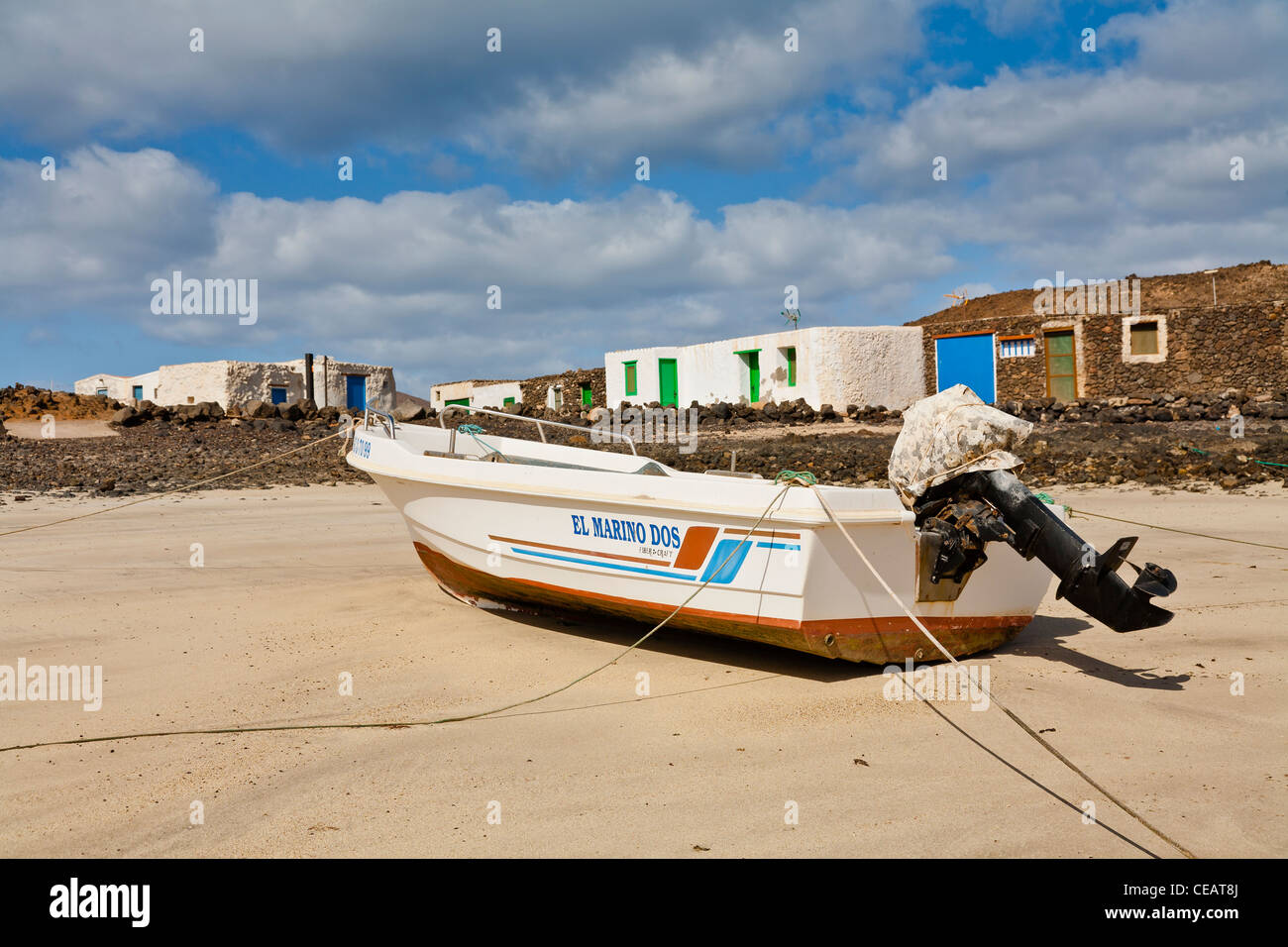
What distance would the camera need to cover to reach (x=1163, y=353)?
23.9m

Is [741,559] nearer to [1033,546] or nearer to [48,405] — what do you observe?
[1033,546]

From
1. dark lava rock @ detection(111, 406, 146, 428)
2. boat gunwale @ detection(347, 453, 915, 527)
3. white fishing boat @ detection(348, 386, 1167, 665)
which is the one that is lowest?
white fishing boat @ detection(348, 386, 1167, 665)

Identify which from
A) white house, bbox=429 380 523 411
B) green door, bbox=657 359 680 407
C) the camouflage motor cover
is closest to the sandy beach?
the camouflage motor cover

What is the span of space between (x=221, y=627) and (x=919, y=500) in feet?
14.8

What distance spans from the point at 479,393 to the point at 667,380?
530 inches

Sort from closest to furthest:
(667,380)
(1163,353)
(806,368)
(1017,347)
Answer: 1. (1163,353)
2. (806,368)
3. (1017,347)
4. (667,380)

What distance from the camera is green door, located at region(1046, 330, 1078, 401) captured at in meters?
24.6

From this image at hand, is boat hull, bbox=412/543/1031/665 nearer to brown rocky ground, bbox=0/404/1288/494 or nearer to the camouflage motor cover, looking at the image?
the camouflage motor cover

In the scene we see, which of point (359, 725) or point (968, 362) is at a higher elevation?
point (968, 362)

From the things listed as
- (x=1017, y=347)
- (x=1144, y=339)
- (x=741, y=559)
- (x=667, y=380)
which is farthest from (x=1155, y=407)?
(x=741, y=559)

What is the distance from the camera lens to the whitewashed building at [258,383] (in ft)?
103

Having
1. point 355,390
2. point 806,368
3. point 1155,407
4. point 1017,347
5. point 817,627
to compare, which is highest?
point 1017,347

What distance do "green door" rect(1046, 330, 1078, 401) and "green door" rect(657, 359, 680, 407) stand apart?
10.4 m

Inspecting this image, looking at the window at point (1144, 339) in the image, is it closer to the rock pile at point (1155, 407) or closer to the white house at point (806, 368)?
the rock pile at point (1155, 407)
